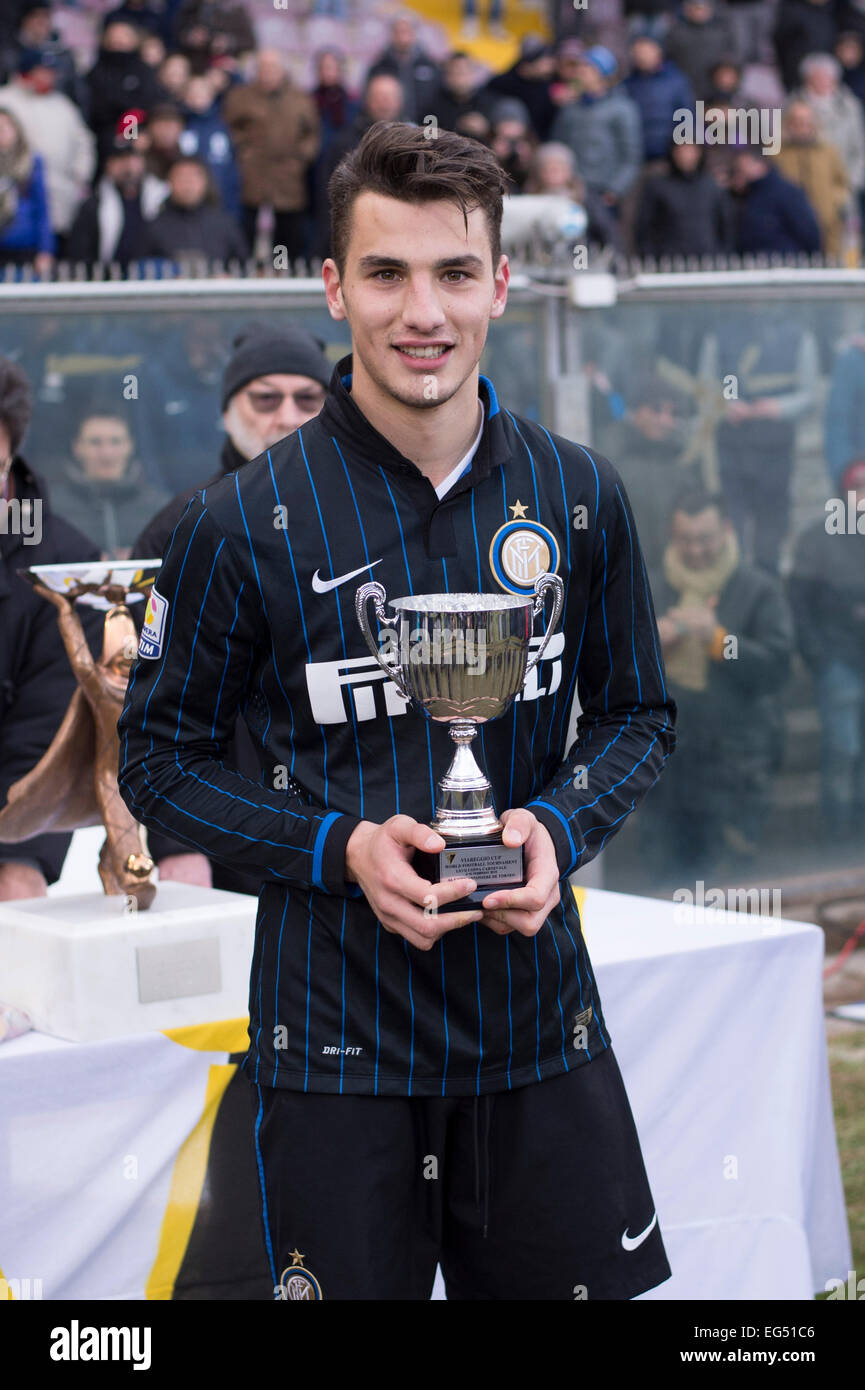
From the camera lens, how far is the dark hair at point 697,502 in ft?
19.6

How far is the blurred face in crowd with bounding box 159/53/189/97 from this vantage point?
8055 mm

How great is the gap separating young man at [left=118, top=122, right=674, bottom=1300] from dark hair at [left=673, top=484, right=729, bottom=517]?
4.15 metres

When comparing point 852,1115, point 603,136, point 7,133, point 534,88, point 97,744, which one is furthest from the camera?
point 534,88

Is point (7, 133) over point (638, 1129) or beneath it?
over

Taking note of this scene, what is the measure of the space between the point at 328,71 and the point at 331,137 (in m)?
0.43

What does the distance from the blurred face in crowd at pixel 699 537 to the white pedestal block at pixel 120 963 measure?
350cm

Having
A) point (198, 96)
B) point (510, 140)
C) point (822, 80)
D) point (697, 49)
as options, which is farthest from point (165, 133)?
point (822, 80)

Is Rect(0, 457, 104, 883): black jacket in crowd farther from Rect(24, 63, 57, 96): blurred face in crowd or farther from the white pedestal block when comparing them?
Rect(24, 63, 57, 96): blurred face in crowd

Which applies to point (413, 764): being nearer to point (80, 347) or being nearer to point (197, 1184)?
point (197, 1184)

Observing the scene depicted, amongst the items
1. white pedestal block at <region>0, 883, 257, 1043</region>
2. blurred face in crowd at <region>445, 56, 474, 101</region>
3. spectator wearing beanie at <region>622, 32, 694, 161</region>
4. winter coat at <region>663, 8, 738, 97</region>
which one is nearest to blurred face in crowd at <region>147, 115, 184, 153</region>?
blurred face in crowd at <region>445, 56, 474, 101</region>

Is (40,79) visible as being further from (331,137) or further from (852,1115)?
(852,1115)

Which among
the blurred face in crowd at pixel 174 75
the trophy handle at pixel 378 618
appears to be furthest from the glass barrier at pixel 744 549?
the trophy handle at pixel 378 618

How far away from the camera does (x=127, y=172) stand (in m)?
7.32
